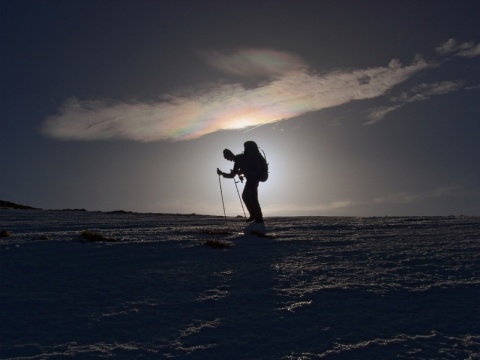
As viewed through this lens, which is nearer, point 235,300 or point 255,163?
point 235,300

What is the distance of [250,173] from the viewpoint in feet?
54.9

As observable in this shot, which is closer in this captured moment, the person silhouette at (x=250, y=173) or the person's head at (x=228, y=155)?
the person silhouette at (x=250, y=173)

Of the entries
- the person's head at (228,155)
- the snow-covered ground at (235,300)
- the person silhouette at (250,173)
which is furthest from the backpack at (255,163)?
the snow-covered ground at (235,300)

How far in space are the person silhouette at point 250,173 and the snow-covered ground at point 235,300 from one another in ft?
22.8

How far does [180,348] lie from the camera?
173 inches

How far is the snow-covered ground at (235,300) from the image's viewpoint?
4.45 meters

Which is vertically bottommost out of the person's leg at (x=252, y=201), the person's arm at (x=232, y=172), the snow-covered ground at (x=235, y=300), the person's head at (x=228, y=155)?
the snow-covered ground at (x=235, y=300)

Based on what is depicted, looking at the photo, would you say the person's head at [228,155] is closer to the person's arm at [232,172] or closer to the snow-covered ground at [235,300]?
the person's arm at [232,172]

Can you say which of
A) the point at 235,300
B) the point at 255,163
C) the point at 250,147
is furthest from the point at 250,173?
the point at 235,300

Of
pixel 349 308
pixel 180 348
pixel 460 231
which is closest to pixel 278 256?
pixel 349 308

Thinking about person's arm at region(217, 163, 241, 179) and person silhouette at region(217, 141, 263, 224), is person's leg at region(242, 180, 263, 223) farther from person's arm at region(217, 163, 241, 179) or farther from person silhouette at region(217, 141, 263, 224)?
person's arm at region(217, 163, 241, 179)

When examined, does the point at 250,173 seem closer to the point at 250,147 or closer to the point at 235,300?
the point at 250,147

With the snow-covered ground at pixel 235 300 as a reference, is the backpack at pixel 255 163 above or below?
above

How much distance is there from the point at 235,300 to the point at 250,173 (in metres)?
11.1
